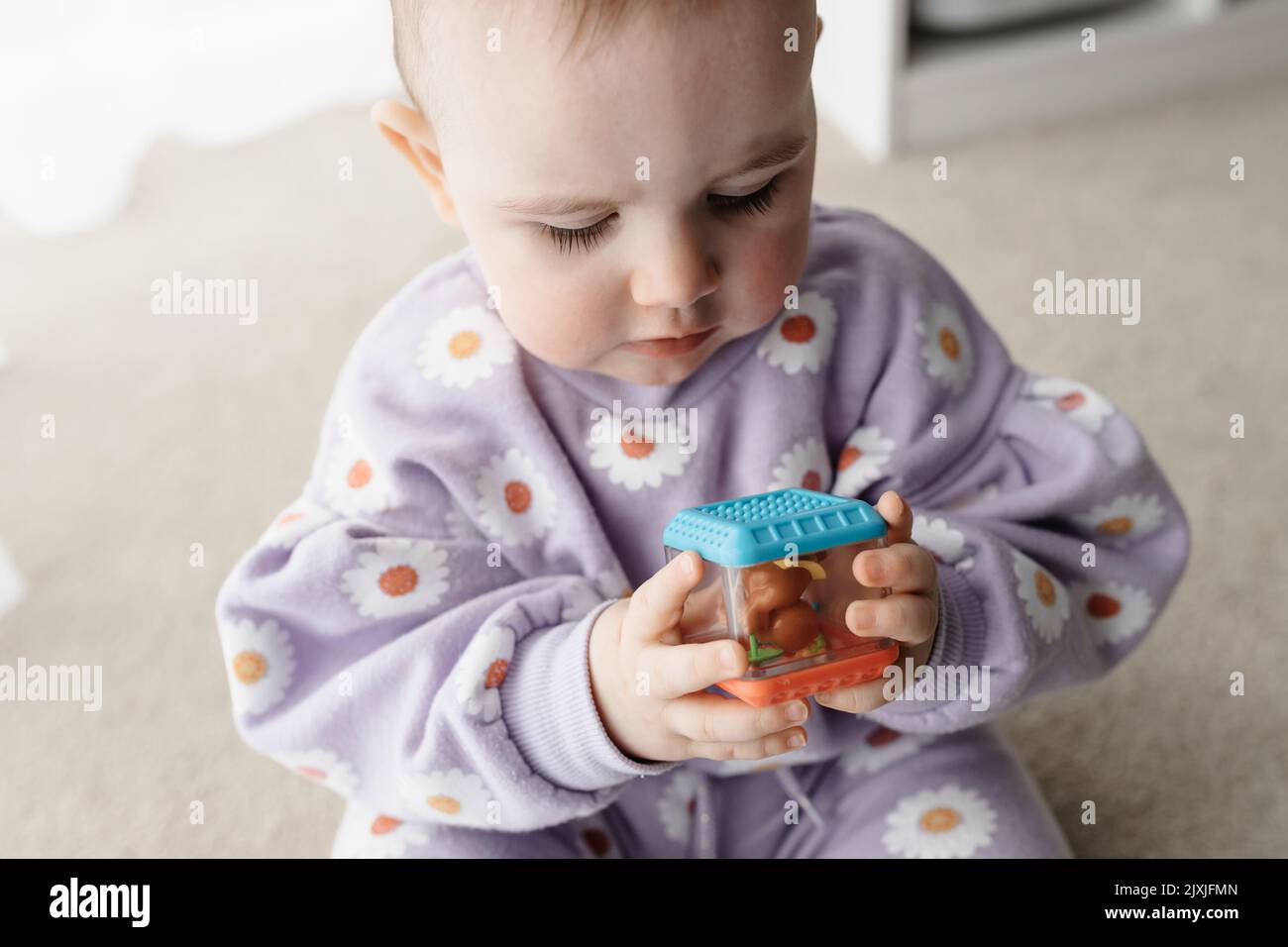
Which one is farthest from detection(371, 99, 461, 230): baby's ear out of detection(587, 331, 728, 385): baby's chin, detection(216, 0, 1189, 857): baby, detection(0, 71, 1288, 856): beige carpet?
detection(0, 71, 1288, 856): beige carpet

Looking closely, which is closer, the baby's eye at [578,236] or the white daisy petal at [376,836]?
the baby's eye at [578,236]

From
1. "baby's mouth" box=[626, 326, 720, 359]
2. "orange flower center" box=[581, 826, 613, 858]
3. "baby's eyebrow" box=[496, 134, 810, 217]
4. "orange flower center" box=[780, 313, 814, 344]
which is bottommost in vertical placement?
"orange flower center" box=[581, 826, 613, 858]

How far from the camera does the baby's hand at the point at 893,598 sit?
59 centimetres

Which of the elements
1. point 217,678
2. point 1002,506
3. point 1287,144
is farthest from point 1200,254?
point 217,678

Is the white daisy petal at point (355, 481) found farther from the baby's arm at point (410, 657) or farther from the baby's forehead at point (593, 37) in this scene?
the baby's forehead at point (593, 37)

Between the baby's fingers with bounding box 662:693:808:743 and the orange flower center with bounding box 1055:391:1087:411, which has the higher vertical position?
the orange flower center with bounding box 1055:391:1087:411

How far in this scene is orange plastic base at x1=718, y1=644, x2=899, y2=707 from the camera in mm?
570

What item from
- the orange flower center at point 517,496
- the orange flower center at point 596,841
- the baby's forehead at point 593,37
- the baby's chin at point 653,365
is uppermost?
the baby's forehead at point 593,37

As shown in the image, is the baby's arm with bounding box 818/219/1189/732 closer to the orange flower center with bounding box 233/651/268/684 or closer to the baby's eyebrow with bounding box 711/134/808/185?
the baby's eyebrow with bounding box 711/134/808/185

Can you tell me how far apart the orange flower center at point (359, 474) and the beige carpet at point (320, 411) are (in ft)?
0.95

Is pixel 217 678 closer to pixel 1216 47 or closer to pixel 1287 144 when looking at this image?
pixel 1287 144

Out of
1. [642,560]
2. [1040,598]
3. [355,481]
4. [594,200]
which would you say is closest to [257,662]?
[355,481]

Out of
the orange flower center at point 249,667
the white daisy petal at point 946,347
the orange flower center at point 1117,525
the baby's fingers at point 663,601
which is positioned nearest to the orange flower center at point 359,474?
the orange flower center at point 249,667

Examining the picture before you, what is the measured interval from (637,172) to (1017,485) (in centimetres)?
32
